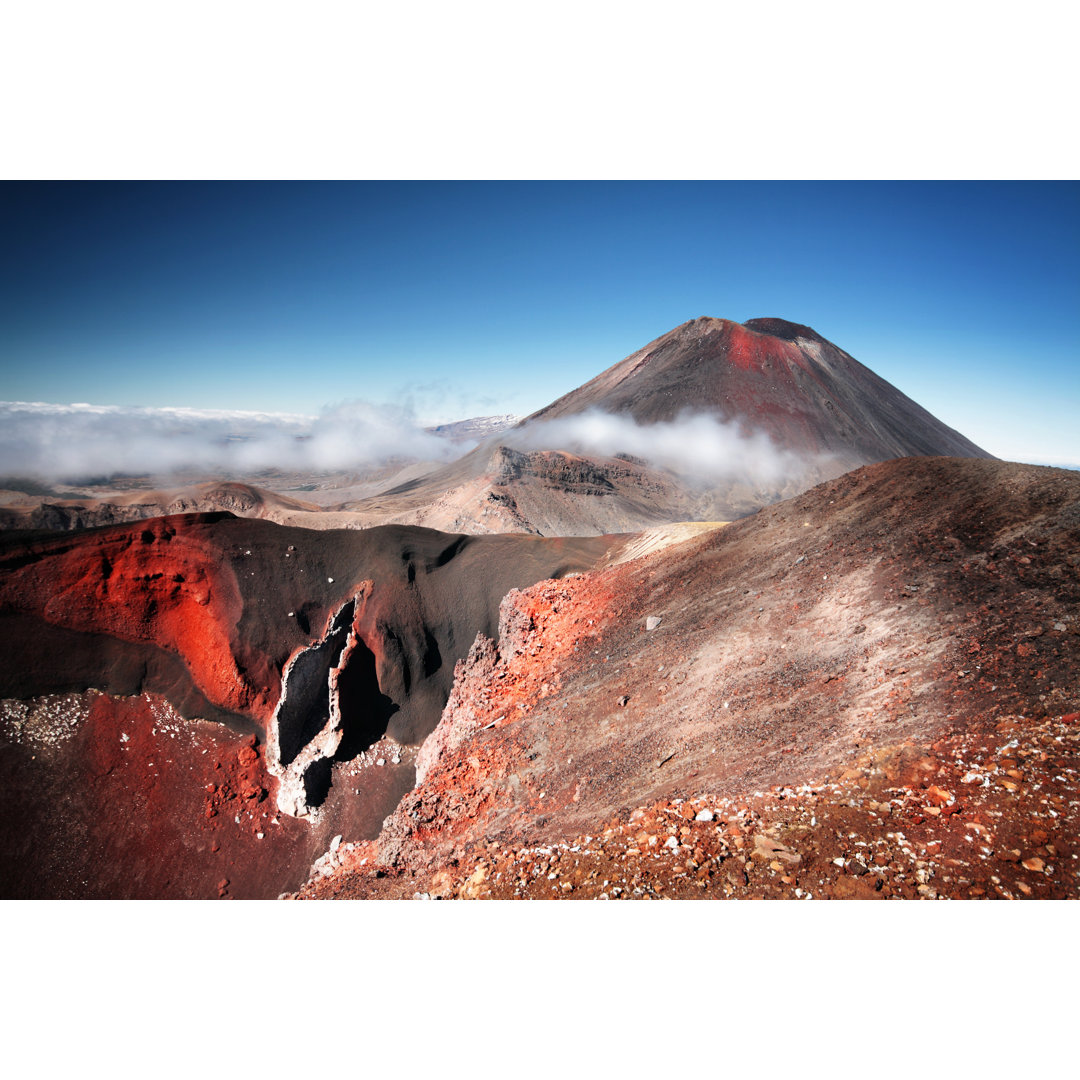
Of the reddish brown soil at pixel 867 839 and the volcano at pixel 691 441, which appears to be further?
the volcano at pixel 691 441

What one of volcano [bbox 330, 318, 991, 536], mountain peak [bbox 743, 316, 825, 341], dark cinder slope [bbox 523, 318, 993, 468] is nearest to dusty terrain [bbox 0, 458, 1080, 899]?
volcano [bbox 330, 318, 991, 536]

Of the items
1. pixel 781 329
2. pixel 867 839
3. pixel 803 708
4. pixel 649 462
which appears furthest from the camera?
pixel 781 329

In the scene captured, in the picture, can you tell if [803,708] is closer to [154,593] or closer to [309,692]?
[309,692]

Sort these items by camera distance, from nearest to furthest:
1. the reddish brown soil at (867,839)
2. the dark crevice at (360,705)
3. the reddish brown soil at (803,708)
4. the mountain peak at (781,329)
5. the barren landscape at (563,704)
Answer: the reddish brown soil at (867,839), the reddish brown soil at (803,708), the barren landscape at (563,704), the dark crevice at (360,705), the mountain peak at (781,329)

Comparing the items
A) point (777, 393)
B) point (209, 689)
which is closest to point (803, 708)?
point (209, 689)

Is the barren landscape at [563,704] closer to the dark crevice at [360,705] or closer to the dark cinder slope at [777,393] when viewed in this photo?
the dark crevice at [360,705]

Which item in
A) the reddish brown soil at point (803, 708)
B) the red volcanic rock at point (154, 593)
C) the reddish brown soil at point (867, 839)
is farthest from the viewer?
the red volcanic rock at point (154, 593)

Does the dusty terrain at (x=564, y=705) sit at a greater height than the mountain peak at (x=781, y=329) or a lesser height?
lesser

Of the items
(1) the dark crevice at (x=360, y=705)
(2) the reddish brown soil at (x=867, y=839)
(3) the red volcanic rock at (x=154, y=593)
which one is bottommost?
(1) the dark crevice at (x=360, y=705)

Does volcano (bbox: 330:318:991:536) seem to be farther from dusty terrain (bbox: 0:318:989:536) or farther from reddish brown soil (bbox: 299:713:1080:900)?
reddish brown soil (bbox: 299:713:1080:900)

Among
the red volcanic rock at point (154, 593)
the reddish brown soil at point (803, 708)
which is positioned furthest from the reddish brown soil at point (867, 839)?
the red volcanic rock at point (154, 593)

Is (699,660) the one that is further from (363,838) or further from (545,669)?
(363,838)
